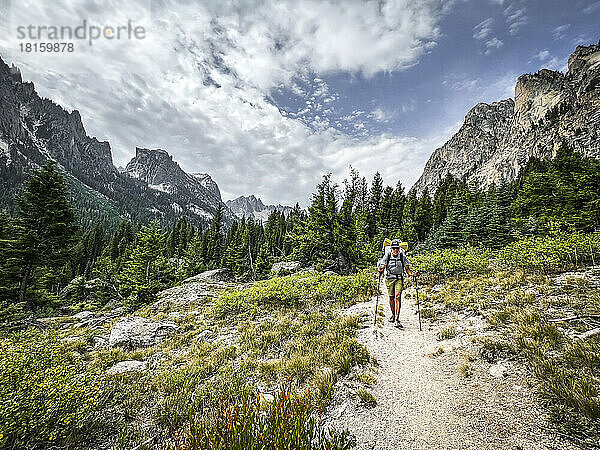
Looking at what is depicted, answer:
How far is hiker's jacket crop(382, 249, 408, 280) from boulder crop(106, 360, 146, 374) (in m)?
7.45

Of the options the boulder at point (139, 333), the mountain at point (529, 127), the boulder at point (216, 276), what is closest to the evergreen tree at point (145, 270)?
the boulder at point (216, 276)

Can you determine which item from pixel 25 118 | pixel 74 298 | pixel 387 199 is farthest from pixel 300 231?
pixel 25 118

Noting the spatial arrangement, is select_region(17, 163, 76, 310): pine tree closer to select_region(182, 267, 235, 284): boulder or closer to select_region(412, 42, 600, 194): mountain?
select_region(182, 267, 235, 284): boulder

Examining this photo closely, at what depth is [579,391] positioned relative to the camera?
3178 mm

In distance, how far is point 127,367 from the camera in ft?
22.1

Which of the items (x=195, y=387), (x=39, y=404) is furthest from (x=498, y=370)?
(x=39, y=404)

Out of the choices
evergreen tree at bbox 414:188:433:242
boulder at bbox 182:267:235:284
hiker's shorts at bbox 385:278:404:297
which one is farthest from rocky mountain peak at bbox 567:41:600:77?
hiker's shorts at bbox 385:278:404:297

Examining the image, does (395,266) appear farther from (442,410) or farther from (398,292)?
(442,410)

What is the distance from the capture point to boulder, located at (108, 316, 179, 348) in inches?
→ 344

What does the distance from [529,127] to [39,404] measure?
481 ft

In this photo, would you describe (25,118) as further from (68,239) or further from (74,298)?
(68,239)

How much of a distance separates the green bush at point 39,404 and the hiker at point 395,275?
23.2 ft

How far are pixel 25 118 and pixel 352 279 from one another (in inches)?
10881

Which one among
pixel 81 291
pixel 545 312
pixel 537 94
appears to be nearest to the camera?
pixel 545 312
